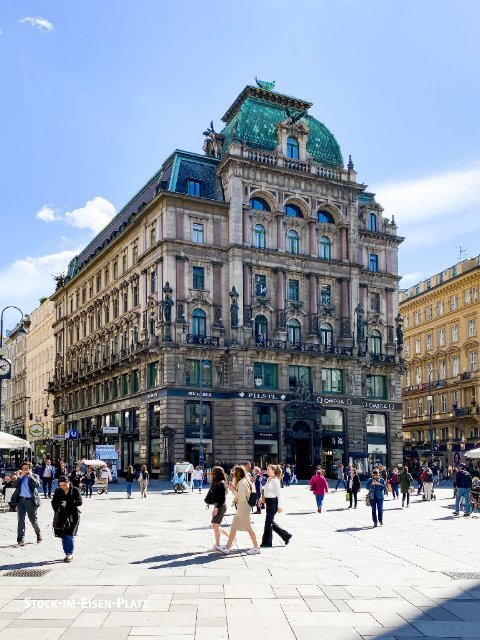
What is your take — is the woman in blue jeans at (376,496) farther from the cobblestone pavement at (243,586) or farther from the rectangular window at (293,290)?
the rectangular window at (293,290)

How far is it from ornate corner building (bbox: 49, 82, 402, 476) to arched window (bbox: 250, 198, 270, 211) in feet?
0.39

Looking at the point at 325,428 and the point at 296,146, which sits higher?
the point at 296,146

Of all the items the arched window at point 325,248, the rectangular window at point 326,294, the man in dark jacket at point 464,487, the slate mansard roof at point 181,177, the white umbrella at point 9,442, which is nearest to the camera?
the man in dark jacket at point 464,487

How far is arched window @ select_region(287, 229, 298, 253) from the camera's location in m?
63.7

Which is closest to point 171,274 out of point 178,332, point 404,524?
point 178,332

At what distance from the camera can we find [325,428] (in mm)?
62438

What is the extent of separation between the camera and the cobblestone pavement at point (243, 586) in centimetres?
991

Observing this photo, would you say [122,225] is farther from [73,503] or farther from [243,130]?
[73,503]

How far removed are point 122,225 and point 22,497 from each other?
54627mm

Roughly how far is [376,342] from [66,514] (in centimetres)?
5607

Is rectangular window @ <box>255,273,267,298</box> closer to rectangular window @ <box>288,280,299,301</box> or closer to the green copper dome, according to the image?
rectangular window @ <box>288,280,299,301</box>

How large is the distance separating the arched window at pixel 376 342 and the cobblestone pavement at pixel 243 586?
46115 mm

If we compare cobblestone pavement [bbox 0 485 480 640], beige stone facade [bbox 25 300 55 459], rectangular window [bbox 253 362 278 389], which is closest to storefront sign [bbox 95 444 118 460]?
rectangular window [bbox 253 362 278 389]

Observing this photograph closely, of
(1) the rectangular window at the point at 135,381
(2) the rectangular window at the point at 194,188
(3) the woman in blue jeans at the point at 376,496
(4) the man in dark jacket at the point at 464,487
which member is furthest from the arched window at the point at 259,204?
(3) the woman in blue jeans at the point at 376,496
